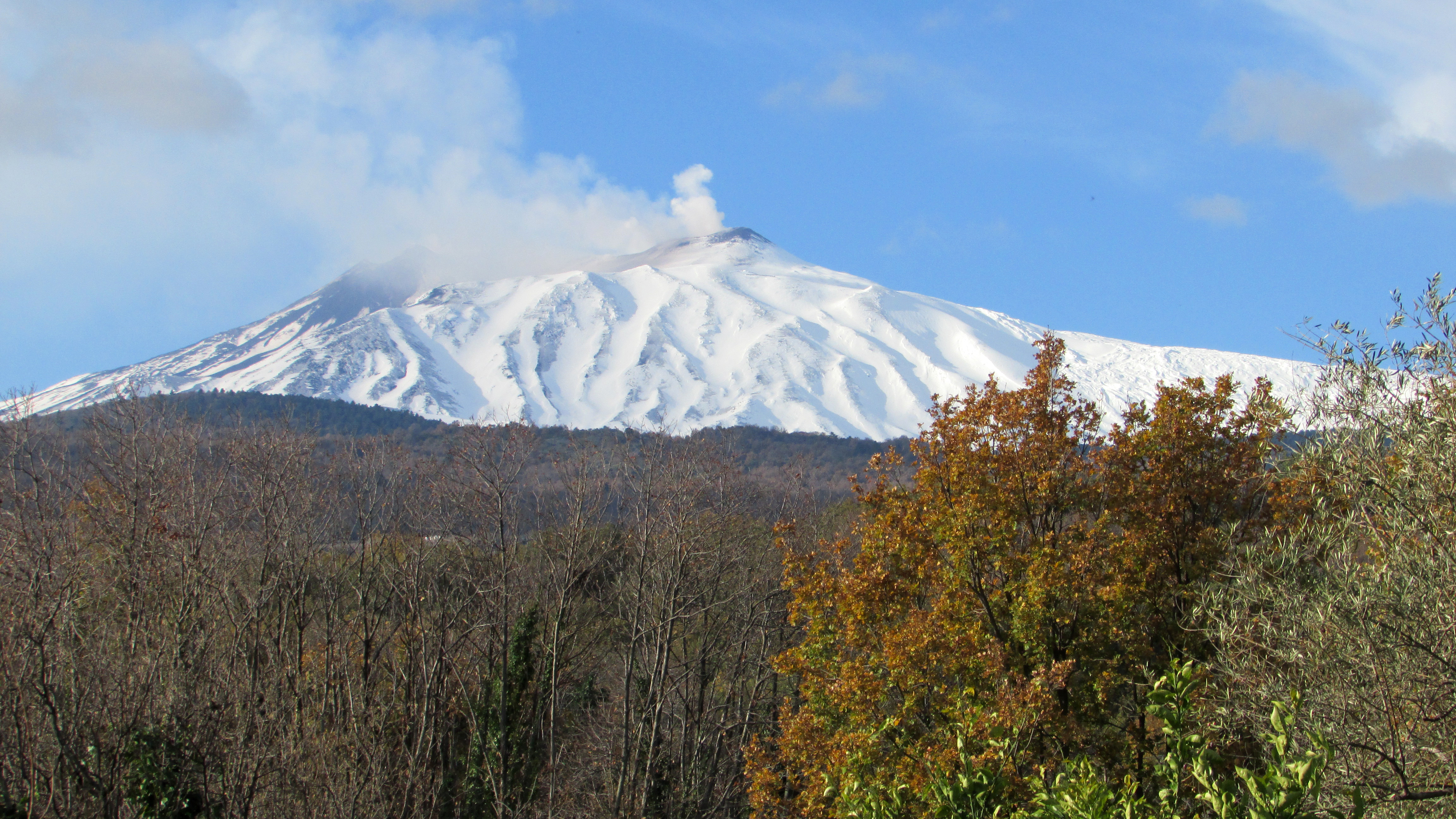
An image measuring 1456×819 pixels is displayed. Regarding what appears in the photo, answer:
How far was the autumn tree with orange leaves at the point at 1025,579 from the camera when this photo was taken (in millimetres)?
12555

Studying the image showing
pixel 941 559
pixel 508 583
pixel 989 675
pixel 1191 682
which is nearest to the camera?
pixel 1191 682

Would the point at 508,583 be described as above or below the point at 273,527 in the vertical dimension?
below

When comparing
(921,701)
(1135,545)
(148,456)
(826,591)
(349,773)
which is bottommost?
(349,773)

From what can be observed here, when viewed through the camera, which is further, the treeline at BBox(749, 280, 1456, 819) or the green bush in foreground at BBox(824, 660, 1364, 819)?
the treeline at BBox(749, 280, 1456, 819)

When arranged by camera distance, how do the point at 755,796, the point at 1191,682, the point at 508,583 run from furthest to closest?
1. the point at 508,583
2. the point at 755,796
3. the point at 1191,682

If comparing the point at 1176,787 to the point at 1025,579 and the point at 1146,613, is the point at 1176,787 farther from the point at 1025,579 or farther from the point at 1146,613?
the point at 1146,613

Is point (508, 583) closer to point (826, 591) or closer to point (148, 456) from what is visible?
point (148, 456)

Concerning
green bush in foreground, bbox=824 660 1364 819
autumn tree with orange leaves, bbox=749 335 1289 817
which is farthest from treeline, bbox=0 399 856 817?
green bush in foreground, bbox=824 660 1364 819

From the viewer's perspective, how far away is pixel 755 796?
51.9ft

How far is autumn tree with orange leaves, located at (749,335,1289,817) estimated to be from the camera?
12555 mm

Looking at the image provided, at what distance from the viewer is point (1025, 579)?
43.5 feet

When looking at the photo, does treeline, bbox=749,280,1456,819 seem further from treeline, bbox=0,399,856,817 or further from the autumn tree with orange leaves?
treeline, bbox=0,399,856,817

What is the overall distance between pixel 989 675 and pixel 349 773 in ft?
41.6

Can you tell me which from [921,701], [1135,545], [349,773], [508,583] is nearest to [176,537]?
[349,773]
